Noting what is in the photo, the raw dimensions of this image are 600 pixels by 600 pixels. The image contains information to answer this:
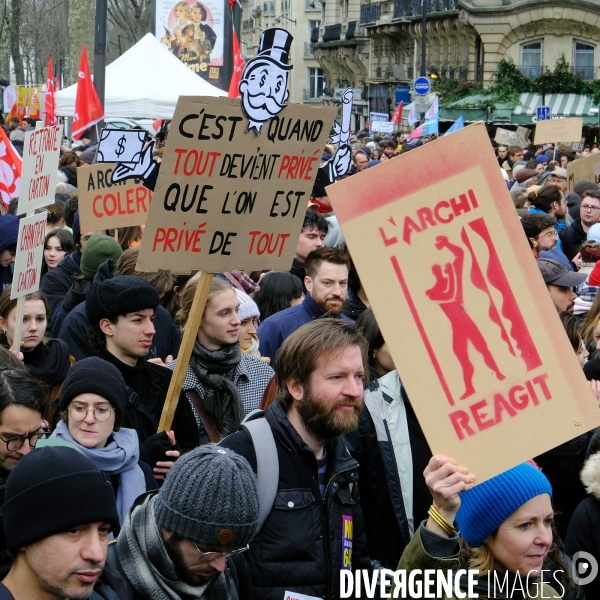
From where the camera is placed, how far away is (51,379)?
5066 mm

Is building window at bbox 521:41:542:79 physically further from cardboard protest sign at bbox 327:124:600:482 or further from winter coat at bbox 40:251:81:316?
cardboard protest sign at bbox 327:124:600:482

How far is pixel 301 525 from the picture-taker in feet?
10.4

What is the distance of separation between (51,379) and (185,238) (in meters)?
1.23

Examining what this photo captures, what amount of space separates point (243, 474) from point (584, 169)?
413 inches

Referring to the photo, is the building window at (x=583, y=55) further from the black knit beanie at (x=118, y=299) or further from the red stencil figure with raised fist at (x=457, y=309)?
the red stencil figure with raised fist at (x=457, y=309)

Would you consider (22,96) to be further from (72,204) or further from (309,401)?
(309,401)

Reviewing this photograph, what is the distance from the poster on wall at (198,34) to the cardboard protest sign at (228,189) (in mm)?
20620

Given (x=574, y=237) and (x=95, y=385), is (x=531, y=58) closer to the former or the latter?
(x=574, y=237)

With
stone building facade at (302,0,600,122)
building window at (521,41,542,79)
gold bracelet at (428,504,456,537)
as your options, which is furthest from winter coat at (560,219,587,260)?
building window at (521,41,542,79)

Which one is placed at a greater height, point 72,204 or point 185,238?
point 185,238

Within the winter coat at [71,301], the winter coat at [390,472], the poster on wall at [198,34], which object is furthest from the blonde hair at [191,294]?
the poster on wall at [198,34]

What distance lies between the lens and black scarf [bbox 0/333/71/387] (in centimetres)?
505

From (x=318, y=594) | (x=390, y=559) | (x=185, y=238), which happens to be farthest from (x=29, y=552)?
(x=185, y=238)

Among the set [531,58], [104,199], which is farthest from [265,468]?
[531,58]
